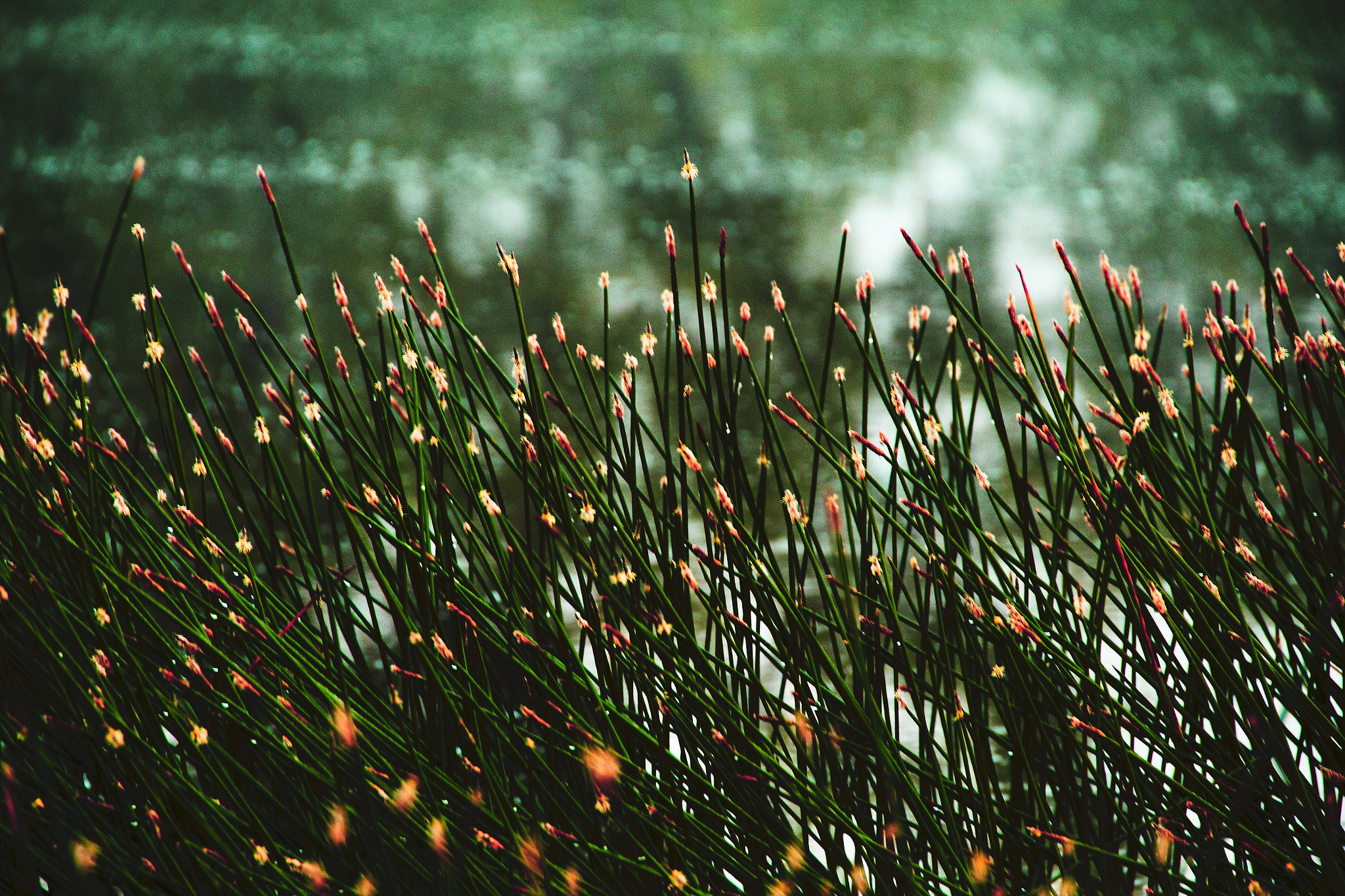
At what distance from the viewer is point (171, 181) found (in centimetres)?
198

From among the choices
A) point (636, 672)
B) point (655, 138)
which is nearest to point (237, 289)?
point (636, 672)

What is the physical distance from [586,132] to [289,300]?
31.1 inches

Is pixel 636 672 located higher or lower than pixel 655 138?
lower

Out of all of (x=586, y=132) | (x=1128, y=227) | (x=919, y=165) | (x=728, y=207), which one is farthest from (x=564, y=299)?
(x=1128, y=227)

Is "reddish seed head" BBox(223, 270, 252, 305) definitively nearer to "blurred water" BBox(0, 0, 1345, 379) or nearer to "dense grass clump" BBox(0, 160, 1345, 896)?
"dense grass clump" BBox(0, 160, 1345, 896)

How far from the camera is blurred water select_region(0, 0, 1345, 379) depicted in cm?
176

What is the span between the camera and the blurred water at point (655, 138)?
1.76 meters

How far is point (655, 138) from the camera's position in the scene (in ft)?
6.96

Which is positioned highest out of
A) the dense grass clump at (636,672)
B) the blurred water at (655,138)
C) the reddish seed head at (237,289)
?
the blurred water at (655,138)

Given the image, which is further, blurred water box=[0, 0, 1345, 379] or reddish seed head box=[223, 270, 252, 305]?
blurred water box=[0, 0, 1345, 379]

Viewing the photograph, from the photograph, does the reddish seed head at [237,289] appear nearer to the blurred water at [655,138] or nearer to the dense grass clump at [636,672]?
the dense grass clump at [636,672]

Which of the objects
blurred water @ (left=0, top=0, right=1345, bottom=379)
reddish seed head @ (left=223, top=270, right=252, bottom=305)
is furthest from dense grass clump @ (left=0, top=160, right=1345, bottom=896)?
blurred water @ (left=0, top=0, right=1345, bottom=379)

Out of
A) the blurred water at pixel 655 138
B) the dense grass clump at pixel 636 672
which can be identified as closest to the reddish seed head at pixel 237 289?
the dense grass clump at pixel 636 672

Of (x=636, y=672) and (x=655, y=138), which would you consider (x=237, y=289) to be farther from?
(x=655, y=138)
